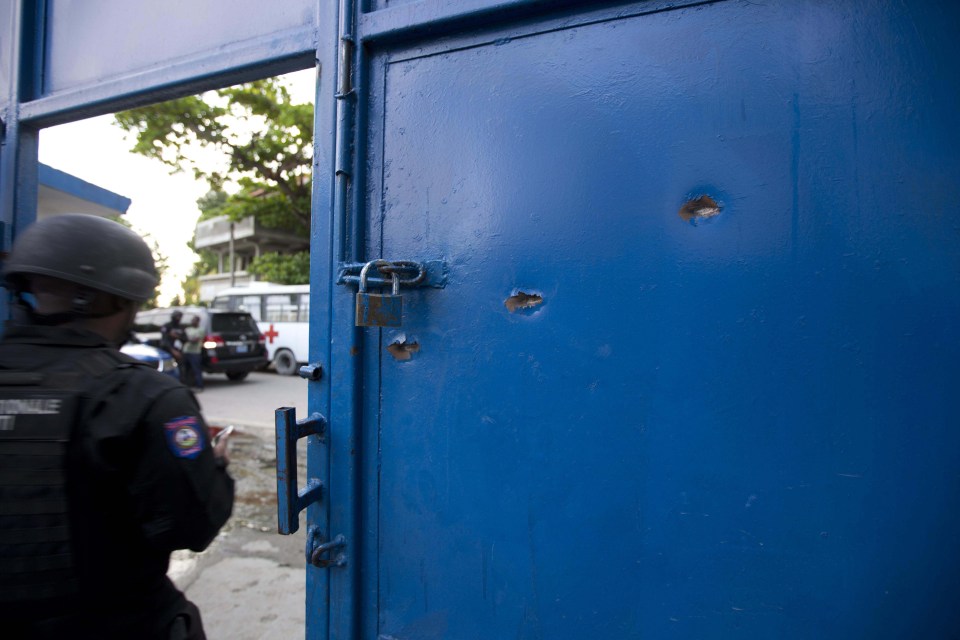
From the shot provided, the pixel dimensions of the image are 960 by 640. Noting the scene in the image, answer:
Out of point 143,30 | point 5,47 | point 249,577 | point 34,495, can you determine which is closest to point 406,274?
point 34,495

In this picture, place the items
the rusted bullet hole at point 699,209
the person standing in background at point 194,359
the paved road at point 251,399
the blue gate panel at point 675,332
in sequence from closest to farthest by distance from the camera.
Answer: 1. the blue gate panel at point 675,332
2. the rusted bullet hole at point 699,209
3. the paved road at point 251,399
4. the person standing in background at point 194,359

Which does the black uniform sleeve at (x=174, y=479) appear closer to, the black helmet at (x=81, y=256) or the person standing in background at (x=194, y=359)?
the black helmet at (x=81, y=256)

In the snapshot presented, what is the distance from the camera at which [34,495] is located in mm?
990

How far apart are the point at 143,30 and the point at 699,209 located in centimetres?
198

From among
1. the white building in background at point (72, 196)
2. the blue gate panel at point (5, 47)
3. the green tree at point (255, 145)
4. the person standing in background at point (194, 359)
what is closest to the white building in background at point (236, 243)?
the green tree at point (255, 145)

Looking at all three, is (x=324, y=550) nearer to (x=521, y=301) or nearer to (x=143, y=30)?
(x=521, y=301)

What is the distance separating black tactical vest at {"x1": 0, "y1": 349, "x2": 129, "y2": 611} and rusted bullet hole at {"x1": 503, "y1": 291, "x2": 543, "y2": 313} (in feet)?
3.07

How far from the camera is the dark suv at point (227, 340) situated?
10648mm

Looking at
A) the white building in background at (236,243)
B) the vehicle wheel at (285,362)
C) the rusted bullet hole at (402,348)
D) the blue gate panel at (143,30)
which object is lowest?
the vehicle wheel at (285,362)

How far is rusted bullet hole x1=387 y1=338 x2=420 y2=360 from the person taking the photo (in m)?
1.37

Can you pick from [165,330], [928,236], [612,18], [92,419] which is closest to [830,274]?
[928,236]

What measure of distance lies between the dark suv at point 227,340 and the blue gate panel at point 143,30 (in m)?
9.48

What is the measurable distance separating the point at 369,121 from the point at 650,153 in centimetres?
78

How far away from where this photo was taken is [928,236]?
3.16 feet
